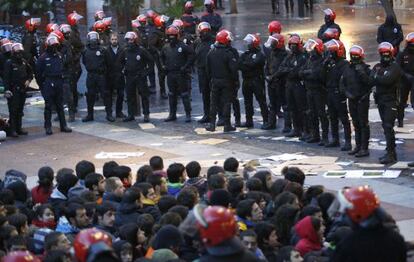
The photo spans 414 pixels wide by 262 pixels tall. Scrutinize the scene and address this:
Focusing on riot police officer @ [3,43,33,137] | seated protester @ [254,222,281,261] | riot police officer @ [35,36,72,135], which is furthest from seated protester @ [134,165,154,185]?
riot police officer @ [3,43,33,137]

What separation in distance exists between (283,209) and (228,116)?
35.0ft

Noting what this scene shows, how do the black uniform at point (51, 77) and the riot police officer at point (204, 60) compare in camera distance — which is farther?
the riot police officer at point (204, 60)

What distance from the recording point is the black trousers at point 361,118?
20.1 metres

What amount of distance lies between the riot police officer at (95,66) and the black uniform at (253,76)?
3.11m

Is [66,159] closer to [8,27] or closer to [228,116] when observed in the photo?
[228,116]

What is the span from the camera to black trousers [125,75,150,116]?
2467 cm

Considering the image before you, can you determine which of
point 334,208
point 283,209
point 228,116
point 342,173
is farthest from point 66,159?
point 334,208

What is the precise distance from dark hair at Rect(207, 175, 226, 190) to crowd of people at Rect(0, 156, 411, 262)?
0.5 inches

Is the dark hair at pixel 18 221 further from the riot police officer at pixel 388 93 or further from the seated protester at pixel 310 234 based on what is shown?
the riot police officer at pixel 388 93

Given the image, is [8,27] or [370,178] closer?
[370,178]

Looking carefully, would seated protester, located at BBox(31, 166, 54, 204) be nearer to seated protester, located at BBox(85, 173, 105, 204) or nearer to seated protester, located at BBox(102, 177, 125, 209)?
seated protester, located at BBox(85, 173, 105, 204)

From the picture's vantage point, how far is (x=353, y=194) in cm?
937

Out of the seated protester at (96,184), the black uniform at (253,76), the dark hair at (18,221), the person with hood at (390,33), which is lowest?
the dark hair at (18,221)

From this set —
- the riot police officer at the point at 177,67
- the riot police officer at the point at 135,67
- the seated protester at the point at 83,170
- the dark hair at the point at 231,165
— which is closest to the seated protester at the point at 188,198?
the dark hair at the point at 231,165
